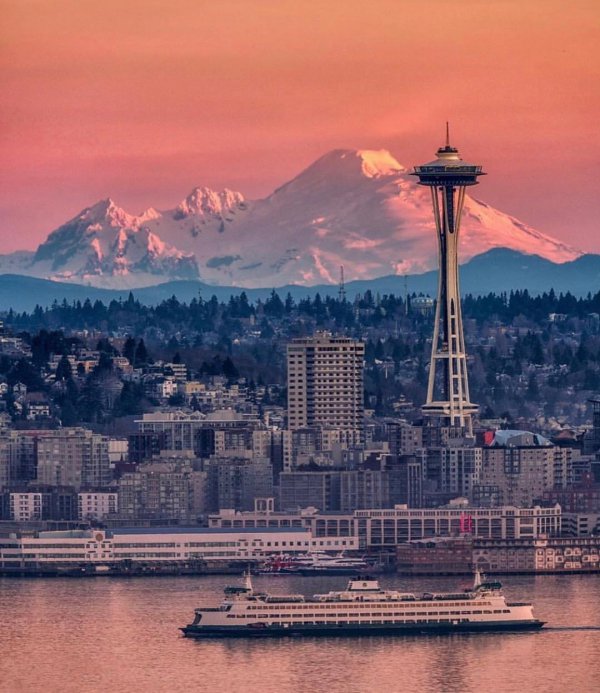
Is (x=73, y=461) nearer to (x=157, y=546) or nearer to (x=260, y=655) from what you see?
(x=157, y=546)

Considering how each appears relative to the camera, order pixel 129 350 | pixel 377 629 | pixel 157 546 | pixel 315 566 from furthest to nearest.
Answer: pixel 129 350
pixel 157 546
pixel 315 566
pixel 377 629

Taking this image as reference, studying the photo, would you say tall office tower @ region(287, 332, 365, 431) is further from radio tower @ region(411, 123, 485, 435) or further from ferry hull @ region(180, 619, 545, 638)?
ferry hull @ region(180, 619, 545, 638)

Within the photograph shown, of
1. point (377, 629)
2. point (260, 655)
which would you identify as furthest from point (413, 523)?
Answer: point (260, 655)

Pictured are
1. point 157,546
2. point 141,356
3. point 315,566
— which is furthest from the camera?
point 141,356

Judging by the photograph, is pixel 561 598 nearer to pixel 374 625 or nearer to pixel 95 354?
pixel 374 625

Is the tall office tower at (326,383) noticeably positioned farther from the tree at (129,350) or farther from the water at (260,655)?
the water at (260,655)

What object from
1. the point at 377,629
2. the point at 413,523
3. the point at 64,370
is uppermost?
the point at 64,370

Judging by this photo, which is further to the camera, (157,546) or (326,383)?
(326,383)

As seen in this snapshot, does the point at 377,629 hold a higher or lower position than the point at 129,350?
lower
